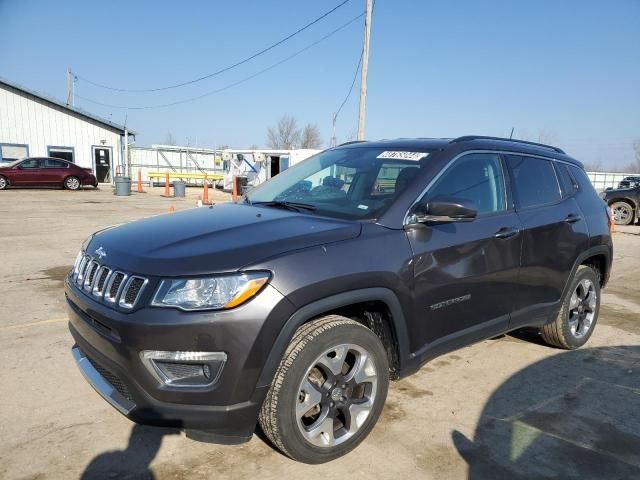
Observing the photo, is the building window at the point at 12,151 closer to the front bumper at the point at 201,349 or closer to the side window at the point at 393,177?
the side window at the point at 393,177

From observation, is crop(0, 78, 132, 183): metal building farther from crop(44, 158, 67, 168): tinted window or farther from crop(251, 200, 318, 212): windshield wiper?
crop(251, 200, 318, 212): windshield wiper

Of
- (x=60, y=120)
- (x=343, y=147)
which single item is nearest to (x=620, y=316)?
(x=343, y=147)

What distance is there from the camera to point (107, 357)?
239cm

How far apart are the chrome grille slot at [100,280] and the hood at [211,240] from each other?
0.05m

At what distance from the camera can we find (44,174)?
22.2 m

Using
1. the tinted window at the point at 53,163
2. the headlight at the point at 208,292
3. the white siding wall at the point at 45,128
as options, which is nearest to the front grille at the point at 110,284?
the headlight at the point at 208,292

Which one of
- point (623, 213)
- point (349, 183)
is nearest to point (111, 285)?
point (349, 183)

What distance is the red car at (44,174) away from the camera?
21625mm

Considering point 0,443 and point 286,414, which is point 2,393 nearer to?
point 0,443

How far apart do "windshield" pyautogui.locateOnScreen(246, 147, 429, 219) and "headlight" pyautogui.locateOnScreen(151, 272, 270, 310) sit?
935 mm

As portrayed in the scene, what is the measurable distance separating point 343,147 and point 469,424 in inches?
92.8

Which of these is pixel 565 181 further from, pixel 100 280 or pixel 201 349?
pixel 100 280

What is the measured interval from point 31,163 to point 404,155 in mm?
23571

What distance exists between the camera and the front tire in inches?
93.6
